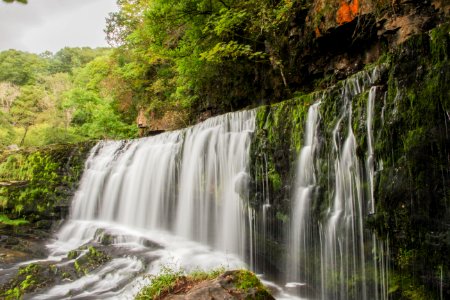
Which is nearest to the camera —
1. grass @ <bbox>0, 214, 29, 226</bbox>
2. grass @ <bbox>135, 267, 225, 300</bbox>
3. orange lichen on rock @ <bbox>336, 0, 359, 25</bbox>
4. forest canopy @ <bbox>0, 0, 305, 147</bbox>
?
grass @ <bbox>135, 267, 225, 300</bbox>

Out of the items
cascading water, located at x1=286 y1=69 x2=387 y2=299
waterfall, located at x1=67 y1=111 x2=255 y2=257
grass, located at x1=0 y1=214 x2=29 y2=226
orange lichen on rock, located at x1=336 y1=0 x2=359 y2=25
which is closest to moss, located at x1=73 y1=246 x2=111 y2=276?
waterfall, located at x1=67 y1=111 x2=255 y2=257

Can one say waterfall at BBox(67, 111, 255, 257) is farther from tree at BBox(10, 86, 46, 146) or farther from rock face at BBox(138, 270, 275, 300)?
tree at BBox(10, 86, 46, 146)

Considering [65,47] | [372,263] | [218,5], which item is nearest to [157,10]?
[218,5]

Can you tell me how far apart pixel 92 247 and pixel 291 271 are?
5.56 m

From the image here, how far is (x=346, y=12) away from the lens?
8.48m

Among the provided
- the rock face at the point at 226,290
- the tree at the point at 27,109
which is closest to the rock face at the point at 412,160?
the rock face at the point at 226,290

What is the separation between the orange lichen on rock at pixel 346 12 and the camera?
328 inches

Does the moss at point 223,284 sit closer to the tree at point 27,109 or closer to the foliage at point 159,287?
the foliage at point 159,287

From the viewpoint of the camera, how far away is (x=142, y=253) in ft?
28.4

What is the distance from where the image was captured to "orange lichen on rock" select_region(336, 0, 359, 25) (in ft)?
27.3

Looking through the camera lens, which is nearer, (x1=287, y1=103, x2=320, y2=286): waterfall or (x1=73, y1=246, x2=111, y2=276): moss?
(x1=287, y1=103, x2=320, y2=286): waterfall

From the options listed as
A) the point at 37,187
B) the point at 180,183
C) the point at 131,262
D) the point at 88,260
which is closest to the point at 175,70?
the point at 180,183

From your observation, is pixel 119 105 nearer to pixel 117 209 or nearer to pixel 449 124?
pixel 117 209

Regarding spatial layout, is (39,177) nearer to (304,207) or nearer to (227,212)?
(227,212)
